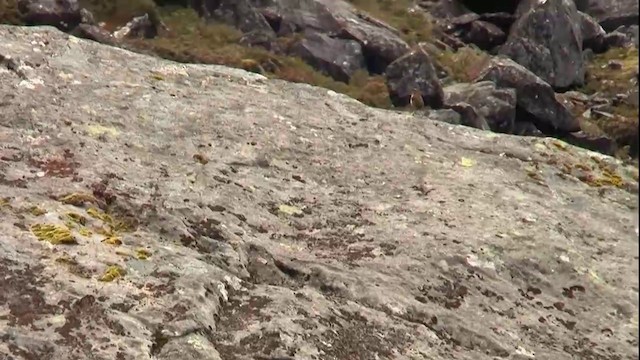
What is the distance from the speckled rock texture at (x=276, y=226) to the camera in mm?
7516

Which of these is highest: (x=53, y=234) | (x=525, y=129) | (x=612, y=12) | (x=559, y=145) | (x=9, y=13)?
(x=53, y=234)

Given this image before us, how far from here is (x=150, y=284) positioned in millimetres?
7801

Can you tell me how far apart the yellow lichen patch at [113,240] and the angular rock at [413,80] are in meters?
20.8

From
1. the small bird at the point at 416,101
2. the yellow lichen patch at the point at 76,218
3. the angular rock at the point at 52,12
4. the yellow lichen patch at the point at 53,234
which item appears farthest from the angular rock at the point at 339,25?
the yellow lichen patch at the point at 53,234

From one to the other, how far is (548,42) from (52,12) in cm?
2394

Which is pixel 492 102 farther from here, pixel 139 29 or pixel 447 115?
pixel 139 29

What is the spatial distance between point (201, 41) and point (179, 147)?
17278 mm

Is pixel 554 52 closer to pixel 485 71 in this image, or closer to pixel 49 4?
pixel 485 71

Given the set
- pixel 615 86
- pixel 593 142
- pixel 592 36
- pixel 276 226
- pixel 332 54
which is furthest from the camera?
pixel 592 36

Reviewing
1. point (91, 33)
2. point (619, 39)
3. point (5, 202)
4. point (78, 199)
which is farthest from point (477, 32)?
point (5, 202)

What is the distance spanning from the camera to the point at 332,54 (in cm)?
3052

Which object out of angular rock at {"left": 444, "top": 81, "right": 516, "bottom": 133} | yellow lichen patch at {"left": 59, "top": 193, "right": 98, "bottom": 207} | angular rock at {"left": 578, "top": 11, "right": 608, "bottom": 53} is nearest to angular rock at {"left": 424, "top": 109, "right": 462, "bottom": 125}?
angular rock at {"left": 444, "top": 81, "right": 516, "bottom": 133}

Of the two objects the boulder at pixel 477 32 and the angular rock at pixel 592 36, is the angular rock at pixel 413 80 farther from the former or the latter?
the angular rock at pixel 592 36

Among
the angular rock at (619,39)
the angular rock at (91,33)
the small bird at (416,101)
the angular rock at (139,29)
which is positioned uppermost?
the angular rock at (91,33)
